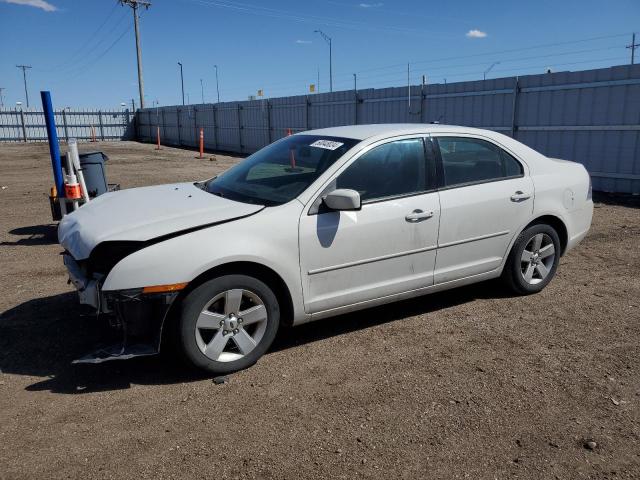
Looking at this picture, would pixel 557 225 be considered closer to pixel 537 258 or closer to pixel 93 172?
pixel 537 258

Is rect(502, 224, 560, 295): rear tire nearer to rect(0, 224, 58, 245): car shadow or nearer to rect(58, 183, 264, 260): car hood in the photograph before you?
rect(58, 183, 264, 260): car hood

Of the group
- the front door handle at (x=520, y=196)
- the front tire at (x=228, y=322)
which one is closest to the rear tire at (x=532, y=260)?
the front door handle at (x=520, y=196)

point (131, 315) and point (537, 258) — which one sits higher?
point (131, 315)

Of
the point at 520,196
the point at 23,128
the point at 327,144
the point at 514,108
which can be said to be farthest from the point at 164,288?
the point at 23,128

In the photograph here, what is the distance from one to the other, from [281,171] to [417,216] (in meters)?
1.21

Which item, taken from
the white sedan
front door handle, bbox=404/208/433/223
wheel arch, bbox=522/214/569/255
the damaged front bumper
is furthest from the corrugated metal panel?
the damaged front bumper

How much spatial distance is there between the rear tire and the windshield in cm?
196

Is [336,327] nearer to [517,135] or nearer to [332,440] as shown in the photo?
[332,440]

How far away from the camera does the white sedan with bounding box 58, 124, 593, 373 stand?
352 centimetres

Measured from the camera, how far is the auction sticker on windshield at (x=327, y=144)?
4418 mm

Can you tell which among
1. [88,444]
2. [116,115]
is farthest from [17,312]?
[116,115]

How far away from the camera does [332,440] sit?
3043mm

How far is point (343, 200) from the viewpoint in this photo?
3865 mm

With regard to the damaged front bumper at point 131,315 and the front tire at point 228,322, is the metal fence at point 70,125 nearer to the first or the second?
the damaged front bumper at point 131,315
